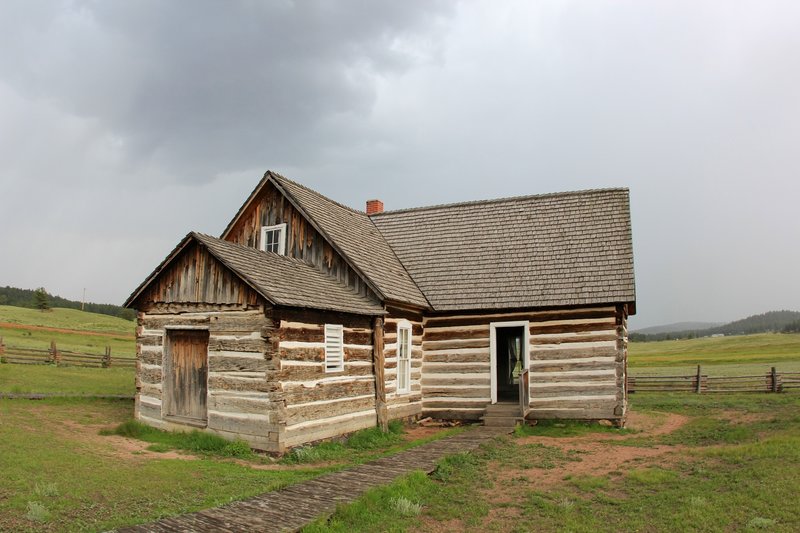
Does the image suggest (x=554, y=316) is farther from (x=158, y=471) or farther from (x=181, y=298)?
(x=158, y=471)

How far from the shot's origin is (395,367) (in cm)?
1755

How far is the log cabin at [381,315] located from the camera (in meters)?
13.2

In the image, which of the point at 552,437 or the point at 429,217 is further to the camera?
the point at 429,217

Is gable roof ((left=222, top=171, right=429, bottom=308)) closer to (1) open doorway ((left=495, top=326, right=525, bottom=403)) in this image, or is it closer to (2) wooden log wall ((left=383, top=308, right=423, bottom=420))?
(2) wooden log wall ((left=383, top=308, right=423, bottom=420))

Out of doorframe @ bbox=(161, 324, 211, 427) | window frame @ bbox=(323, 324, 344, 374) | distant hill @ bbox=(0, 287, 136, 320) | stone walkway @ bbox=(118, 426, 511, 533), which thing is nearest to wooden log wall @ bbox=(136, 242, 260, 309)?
doorframe @ bbox=(161, 324, 211, 427)

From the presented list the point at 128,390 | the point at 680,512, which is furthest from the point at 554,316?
the point at 128,390

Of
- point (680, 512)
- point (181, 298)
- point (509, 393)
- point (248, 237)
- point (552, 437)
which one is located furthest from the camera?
point (509, 393)

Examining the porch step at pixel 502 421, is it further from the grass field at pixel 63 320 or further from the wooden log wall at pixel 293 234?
the grass field at pixel 63 320

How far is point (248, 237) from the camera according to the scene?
19234 mm

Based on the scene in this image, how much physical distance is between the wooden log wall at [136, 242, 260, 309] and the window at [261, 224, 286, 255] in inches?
171

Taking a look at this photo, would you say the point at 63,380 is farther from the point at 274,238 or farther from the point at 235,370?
the point at 235,370

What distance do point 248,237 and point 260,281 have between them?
650 centimetres

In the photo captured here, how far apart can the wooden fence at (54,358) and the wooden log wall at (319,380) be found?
73.5 ft

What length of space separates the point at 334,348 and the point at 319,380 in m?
1.02
